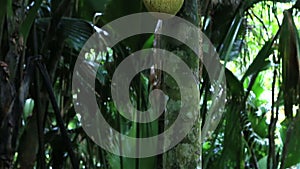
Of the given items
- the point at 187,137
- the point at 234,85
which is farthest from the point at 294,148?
the point at 187,137

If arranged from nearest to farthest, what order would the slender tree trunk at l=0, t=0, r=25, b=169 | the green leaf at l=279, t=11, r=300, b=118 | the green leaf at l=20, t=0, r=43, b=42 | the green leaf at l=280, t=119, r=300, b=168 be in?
the slender tree trunk at l=0, t=0, r=25, b=169
the green leaf at l=20, t=0, r=43, b=42
the green leaf at l=279, t=11, r=300, b=118
the green leaf at l=280, t=119, r=300, b=168

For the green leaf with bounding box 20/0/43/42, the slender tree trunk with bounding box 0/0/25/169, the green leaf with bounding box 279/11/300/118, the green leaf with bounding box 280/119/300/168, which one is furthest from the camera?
the green leaf with bounding box 280/119/300/168

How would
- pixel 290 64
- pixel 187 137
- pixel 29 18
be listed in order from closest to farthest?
pixel 187 137 < pixel 29 18 < pixel 290 64

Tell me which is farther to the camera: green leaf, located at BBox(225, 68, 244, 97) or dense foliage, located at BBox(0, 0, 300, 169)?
green leaf, located at BBox(225, 68, 244, 97)

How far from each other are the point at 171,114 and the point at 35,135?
0.78 metres

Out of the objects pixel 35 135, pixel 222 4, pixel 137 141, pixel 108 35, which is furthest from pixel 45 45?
pixel 222 4

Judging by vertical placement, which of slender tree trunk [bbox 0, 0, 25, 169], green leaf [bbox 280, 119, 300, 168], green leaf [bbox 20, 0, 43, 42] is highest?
green leaf [bbox 20, 0, 43, 42]

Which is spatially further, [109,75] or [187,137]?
[109,75]

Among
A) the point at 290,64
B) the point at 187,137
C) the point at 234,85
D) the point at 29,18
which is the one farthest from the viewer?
the point at 234,85

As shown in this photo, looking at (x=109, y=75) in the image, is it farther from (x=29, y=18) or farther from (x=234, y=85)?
(x=29, y=18)

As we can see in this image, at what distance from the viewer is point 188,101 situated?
0.79 meters

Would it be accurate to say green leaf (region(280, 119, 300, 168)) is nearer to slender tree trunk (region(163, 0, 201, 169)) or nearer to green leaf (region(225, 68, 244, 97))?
green leaf (region(225, 68, 244, 97))

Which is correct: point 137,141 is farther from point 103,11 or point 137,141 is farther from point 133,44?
point 103,11

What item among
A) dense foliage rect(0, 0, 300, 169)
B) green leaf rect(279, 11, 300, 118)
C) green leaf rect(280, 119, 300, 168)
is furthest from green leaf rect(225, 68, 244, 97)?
green leaf rect(279, 11, 300, 118)
